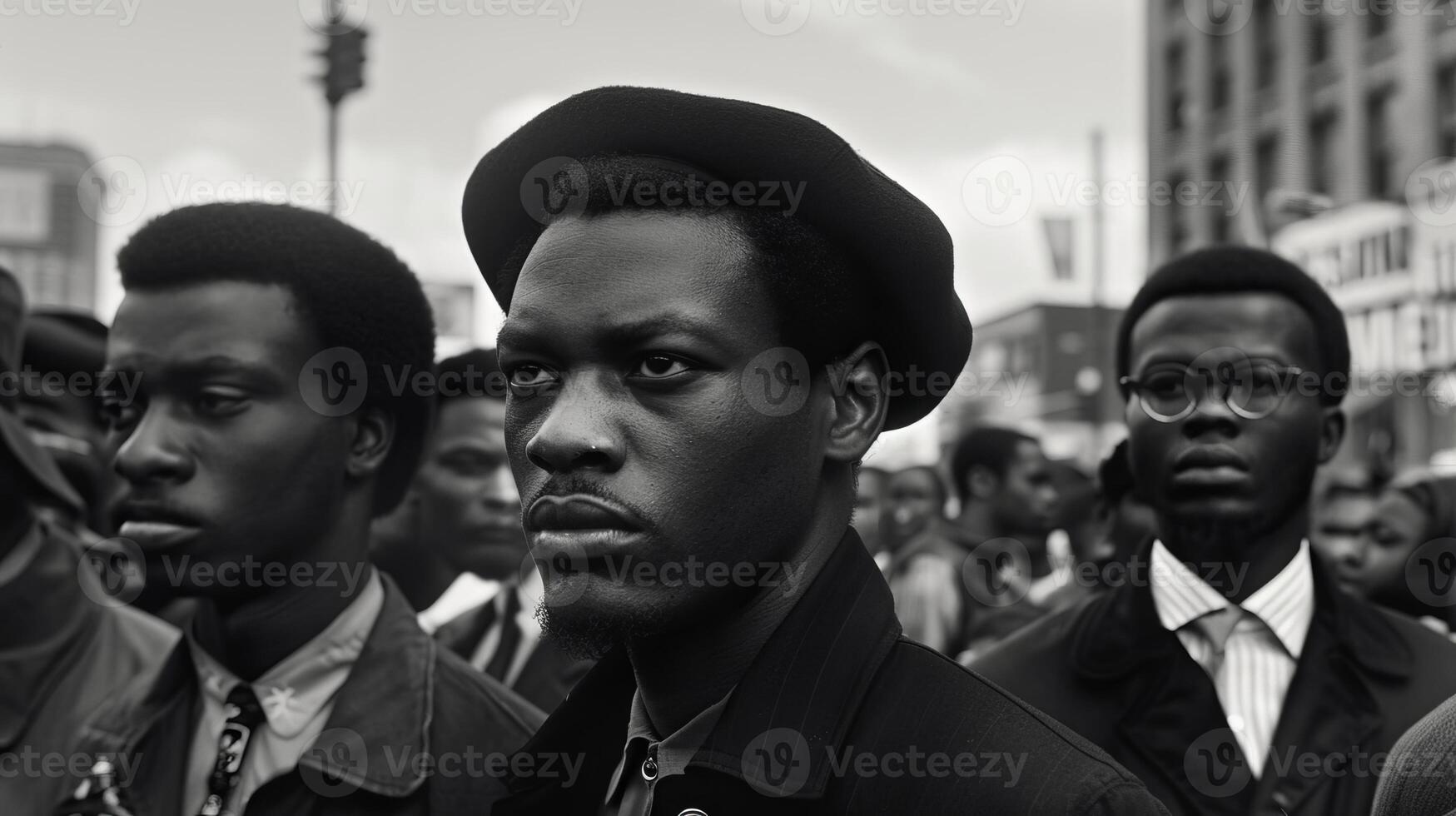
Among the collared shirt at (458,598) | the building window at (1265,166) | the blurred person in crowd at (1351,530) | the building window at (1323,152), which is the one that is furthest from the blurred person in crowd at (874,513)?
the building window at (1265,166)

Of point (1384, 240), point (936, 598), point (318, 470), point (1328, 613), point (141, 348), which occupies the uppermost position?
point (1384, 240)

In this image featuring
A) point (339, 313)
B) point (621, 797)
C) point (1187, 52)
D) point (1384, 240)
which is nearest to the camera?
point (621, 797)

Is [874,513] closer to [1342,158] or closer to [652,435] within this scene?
[652,435]

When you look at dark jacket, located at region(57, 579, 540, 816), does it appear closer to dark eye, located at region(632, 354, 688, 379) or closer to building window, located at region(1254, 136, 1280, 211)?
dark eye, located at region(632, 354, 688, 379)

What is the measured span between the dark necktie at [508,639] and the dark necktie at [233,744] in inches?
78.2

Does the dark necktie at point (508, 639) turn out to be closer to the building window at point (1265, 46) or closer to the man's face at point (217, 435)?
the man's face at point (217, 435)

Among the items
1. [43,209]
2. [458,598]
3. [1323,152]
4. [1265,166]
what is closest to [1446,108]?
[1323,152]

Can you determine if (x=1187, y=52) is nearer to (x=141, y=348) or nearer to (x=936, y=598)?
(x=936, y=598)

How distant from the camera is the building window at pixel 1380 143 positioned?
27.0 metres

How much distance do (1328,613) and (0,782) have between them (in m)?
3.08

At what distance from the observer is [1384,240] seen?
22.3 meters

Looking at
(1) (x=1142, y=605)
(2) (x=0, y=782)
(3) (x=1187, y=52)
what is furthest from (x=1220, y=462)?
(3) (x=1187, y=52)

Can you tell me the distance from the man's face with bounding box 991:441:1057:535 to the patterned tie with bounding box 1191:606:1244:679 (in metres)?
5.52

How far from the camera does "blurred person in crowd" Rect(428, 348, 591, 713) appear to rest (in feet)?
15.9
